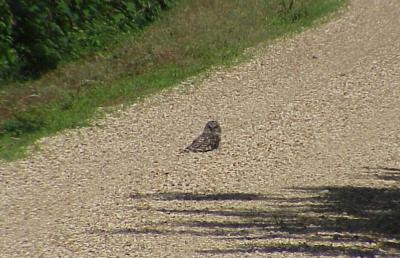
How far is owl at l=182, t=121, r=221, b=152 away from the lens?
1258 cm

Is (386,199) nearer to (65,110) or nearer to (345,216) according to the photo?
(345,216)

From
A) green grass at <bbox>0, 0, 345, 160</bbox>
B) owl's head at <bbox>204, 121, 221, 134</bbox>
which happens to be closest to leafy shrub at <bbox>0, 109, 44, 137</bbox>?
green grass at <bbox>0, 0, 345, 160</bbox>

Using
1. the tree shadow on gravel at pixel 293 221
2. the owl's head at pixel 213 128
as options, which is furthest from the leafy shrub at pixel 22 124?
the tree shadow on gravel at pixel 293 221

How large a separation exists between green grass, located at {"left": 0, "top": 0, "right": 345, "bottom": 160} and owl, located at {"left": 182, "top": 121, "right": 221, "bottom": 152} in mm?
2131

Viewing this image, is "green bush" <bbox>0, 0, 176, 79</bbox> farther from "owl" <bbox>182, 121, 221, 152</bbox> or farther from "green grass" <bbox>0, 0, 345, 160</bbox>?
"owl" <bbox>182, 121, 221, 152</bbox>

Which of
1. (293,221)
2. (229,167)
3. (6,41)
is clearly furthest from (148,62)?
(293,221)

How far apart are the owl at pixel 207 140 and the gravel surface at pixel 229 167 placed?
122 millimetres

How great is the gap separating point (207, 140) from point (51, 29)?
680cm

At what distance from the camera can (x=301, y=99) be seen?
50.9 feet

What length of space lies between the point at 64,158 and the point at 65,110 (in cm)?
292

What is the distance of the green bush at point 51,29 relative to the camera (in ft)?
57.7

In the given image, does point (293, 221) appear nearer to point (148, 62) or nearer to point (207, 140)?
point (207, 140)

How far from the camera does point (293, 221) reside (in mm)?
9070

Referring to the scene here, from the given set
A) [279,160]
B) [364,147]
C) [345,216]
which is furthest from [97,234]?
[364,147]
